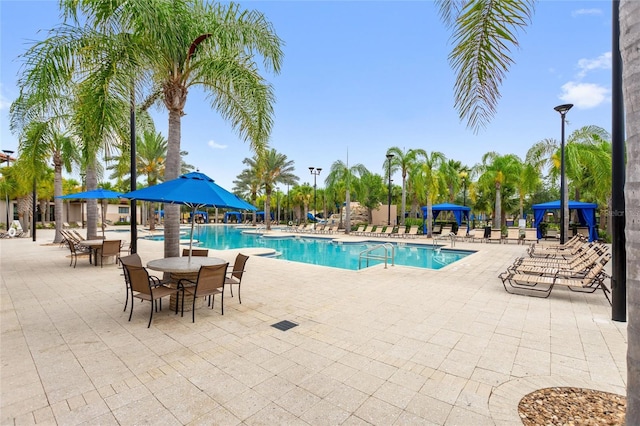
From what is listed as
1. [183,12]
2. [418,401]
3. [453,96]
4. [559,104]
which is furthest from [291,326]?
[559,104]

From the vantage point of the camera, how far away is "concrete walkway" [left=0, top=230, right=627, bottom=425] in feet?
8.40

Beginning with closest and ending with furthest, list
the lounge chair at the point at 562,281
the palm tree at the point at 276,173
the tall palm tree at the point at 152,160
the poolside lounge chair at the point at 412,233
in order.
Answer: the lounge chair at the point at 562,281 → the poolside lounge chair at the point at 412,233 → the tall palm tree at the point at 152,160 → the palm tree at the point at 276,173

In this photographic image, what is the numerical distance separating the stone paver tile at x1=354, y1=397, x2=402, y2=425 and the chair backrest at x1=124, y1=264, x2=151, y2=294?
337cm

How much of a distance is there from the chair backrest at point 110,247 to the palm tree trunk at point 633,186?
35.8 ft

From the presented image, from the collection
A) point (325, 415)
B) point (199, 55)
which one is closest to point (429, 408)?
point (325, 415)

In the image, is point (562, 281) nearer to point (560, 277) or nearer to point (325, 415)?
point (560, 277)

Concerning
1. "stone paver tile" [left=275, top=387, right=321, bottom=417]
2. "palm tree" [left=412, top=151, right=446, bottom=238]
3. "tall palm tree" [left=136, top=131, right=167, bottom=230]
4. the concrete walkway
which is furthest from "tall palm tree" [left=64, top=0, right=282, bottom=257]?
"tall palm tree" [left=136, top=131, right=167, bottom=230]

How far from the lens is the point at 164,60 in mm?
5980

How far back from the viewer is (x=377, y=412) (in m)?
2.53

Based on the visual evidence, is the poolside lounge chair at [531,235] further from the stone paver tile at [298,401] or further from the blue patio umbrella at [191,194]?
the stone paver tile at [298,401]

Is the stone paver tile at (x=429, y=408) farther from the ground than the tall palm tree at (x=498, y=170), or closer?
closer

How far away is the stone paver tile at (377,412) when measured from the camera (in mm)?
2432

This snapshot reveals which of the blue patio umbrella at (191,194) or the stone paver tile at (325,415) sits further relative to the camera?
the blue patio umbrella at (191,194)

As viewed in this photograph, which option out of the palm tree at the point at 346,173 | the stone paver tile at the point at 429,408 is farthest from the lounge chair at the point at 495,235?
the stone paver tile at the point at 429,408
